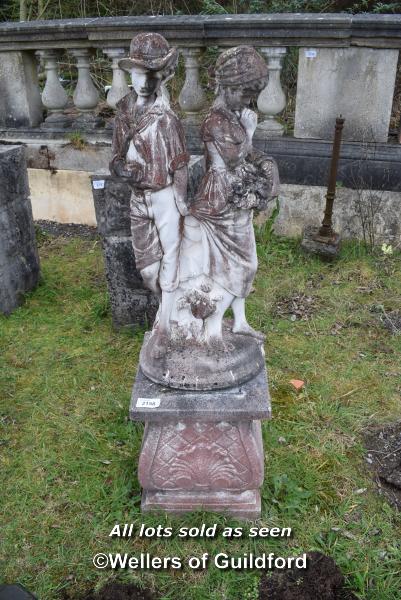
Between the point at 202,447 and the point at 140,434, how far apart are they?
2.39ft

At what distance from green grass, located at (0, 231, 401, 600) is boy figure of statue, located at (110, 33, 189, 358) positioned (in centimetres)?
135

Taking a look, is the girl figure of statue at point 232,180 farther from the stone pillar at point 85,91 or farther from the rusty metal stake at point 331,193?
the stone pillar at point 85,91

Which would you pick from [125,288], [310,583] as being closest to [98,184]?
[125,288]

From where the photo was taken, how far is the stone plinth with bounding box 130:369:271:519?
2588mm

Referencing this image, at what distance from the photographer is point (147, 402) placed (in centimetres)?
260

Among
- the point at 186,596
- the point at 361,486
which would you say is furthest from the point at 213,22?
the point at 186,596

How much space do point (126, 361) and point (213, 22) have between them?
2.88 m

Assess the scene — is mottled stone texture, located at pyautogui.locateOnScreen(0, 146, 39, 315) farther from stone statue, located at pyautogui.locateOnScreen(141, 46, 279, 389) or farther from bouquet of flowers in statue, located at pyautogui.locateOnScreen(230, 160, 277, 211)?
bouquet of flowers in statue, located at pyautogui.locateOnScreen(230, 160, 277, 211)

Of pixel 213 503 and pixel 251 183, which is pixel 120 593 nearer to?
pixel 213 503

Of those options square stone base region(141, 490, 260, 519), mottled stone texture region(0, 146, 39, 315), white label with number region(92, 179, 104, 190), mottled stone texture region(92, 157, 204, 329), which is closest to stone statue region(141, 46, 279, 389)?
square stone base region(141, 490, 260, 519)

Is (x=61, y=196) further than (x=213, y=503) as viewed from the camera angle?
Yes

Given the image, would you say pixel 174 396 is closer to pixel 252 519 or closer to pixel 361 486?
pixel 252 519

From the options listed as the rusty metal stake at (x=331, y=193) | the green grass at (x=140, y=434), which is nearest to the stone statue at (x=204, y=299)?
the green grass at (x=140, y=434)

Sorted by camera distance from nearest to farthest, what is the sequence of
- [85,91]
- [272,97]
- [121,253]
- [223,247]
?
[223,247] → [121,253] → [272,97] → [85,91]
